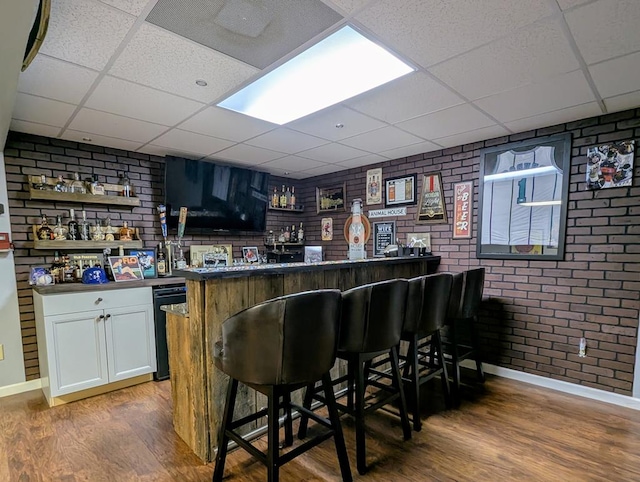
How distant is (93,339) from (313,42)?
2.86 metres

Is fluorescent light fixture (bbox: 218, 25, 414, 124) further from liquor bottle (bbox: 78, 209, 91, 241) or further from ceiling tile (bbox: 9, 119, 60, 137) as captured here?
liquor bottle (bbox: 78, 209, 91, 241)

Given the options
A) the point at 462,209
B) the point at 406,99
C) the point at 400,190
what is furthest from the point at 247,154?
the point at 462,209

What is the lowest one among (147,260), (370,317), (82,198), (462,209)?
(370,317)

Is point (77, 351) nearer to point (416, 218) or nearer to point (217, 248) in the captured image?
point (217, 248)

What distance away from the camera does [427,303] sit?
2277 millimetres

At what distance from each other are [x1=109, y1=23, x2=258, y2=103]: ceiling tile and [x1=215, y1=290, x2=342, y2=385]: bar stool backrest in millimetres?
1346

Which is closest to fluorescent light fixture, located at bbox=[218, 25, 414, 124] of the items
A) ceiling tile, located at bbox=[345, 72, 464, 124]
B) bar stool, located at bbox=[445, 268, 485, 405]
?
ceiling tile, located at bbox=[345, 72, 464, 124]

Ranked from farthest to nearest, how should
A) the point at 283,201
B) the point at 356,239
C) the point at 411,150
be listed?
the point at 283,201
the point at 356,239
the point at 411,150

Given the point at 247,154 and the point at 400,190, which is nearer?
the point at 247,154

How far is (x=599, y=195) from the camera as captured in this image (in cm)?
261

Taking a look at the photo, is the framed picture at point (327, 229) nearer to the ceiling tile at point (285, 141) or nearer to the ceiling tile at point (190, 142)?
the ceiling tile at point (285, 141)

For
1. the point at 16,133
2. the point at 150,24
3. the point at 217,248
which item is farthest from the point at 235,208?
the point at 150,24

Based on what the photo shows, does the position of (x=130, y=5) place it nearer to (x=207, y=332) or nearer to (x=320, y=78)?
(x=320, y=78)

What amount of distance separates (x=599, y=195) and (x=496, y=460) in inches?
87.9
